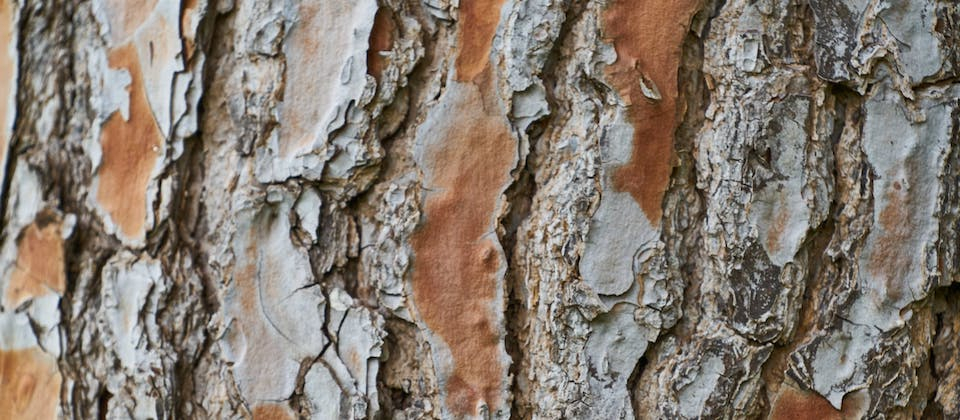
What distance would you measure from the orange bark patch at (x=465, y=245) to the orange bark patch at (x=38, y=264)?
0.46 metres

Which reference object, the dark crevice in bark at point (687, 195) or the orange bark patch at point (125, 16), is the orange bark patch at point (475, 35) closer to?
the dark crevice in bark at point (687, 195)

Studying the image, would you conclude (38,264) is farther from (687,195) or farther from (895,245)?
(895,245)

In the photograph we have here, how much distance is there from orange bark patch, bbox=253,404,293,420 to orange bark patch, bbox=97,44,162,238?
0.82 feet

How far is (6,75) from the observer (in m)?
1.01

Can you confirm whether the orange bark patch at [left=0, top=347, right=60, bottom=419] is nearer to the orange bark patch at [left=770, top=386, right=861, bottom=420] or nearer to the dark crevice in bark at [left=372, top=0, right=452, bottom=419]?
the dark crevice in bark at [left=372, top=0, right=452, bottom=419]

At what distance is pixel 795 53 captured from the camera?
0.84 metres

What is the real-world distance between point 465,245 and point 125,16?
0.50 meters

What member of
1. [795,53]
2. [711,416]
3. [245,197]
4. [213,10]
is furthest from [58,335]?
[795,53]

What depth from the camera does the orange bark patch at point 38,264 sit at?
0.96m

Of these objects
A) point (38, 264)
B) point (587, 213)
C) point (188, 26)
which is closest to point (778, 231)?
point (587, 213)

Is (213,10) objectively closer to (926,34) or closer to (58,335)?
(58,335)

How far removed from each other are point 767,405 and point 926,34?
0.43 m

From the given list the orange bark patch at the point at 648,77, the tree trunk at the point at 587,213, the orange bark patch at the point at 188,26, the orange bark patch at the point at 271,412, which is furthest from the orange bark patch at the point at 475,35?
the orange bark patch at the point at 271,412

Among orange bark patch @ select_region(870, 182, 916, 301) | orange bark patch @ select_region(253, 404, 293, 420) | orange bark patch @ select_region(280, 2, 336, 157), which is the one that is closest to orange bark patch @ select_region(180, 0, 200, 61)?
orange bark patch @ select_region(280, 2, 336, 157)
